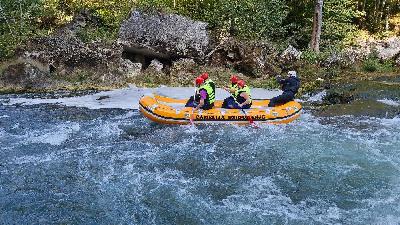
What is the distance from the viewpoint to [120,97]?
598 inches

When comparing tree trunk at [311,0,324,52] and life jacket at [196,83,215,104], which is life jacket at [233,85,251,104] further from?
tree trunk at [311,0,324,52]

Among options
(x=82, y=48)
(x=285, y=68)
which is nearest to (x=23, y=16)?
(x=82, y=48)

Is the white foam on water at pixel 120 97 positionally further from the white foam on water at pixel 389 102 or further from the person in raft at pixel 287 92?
the white foam on water at pixel 389 102

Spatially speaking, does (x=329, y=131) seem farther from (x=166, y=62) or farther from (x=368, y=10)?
(x=368, y=10)

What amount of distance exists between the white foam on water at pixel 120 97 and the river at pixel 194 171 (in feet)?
3.22

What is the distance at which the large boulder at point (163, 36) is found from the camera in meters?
17.2

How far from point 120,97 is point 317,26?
8445mm

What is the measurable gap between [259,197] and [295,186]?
88 cm

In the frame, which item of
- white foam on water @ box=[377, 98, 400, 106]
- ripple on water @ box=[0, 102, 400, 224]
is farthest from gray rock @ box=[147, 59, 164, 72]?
white foam on water @ box=[377, 98, 400, 106]

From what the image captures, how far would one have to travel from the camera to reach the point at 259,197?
8383 millimetres

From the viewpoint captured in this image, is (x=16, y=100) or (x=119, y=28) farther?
(x=119, y=28)

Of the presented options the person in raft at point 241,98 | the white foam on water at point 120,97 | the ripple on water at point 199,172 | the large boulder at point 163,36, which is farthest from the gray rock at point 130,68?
the person in raft at point 241,98

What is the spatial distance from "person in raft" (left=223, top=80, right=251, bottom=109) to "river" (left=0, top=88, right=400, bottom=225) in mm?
674

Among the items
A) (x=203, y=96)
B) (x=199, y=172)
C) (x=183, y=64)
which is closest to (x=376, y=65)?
(x=183, y=64)
